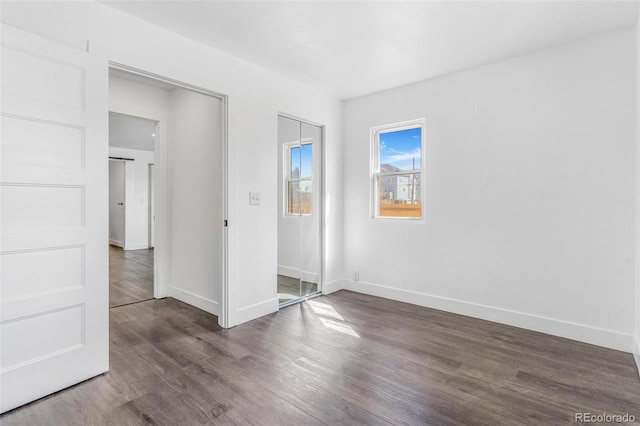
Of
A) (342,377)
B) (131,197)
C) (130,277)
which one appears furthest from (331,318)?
(131,197)

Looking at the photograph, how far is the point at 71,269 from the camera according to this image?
2.11 meters

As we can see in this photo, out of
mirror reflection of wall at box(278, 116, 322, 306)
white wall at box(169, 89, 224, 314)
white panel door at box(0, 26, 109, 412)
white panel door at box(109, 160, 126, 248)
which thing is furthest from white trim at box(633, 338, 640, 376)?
white panel door at box(109, 160, 126, 248)

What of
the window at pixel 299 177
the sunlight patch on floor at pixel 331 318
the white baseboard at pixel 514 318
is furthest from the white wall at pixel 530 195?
the window at pixel 299 177

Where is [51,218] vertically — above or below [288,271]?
above

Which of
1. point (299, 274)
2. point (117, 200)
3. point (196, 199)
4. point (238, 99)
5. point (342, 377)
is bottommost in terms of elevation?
point (342, 377)

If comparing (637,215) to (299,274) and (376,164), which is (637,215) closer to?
(376,164)

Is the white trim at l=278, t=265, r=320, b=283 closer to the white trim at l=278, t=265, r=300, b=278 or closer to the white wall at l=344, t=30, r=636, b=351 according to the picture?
the white trim at l=278, t=265, r=300, b=278

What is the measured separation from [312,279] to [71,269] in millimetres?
2640

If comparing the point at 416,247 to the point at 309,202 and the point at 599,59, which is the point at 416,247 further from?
the point at 599,59

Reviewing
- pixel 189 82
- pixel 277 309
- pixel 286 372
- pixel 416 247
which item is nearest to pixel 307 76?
pixel 189 82

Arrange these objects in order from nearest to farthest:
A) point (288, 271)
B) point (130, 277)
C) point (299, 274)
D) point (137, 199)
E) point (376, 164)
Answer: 1. point (288, 271)
2. point (299, 274)
3. point (376, 164)
4. point (130, 277)
5. point (137, 199)

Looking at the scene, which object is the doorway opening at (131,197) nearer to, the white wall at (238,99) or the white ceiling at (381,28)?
the white wall at (238,99)

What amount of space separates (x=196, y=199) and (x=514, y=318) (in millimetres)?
3565

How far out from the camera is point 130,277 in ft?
17.0
